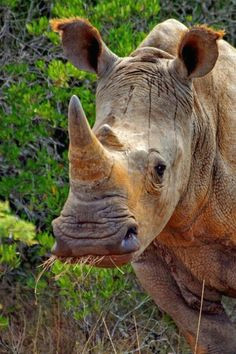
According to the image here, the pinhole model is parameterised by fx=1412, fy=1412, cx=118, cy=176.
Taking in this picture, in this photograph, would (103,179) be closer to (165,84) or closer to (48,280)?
(165,84)

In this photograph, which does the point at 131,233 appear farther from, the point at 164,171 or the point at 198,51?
the point at 198,51

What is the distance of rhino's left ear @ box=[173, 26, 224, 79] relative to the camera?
661cm

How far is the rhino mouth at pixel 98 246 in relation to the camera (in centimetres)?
584

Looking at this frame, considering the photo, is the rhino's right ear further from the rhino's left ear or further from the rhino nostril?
the rhino nostril

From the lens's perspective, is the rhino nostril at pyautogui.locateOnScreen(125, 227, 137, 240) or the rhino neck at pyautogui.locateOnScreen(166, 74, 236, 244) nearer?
the rhino nostril at pyautogui.locateOnScreen(125, 227, 137, 240)

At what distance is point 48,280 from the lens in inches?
400

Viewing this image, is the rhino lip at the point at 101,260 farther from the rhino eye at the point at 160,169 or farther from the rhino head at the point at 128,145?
the rhino eye at the point at 160,169

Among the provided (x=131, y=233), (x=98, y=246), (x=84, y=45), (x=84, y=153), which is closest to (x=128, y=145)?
(x=84, y=153)

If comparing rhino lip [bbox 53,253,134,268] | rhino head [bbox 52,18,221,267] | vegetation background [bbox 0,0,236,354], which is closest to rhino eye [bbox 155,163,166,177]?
rhino head [bbox 52,18,221,267]

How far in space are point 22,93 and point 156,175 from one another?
3344 millimetres

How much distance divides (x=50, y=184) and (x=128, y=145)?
324 cm

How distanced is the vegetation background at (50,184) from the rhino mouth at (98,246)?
8.72 ft

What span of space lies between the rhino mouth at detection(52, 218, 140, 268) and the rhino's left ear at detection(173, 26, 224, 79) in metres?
1.03

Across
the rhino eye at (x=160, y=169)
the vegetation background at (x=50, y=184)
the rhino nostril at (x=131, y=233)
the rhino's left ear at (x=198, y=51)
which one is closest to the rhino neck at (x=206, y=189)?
the rhino's left ear at (x=198, y=51)
